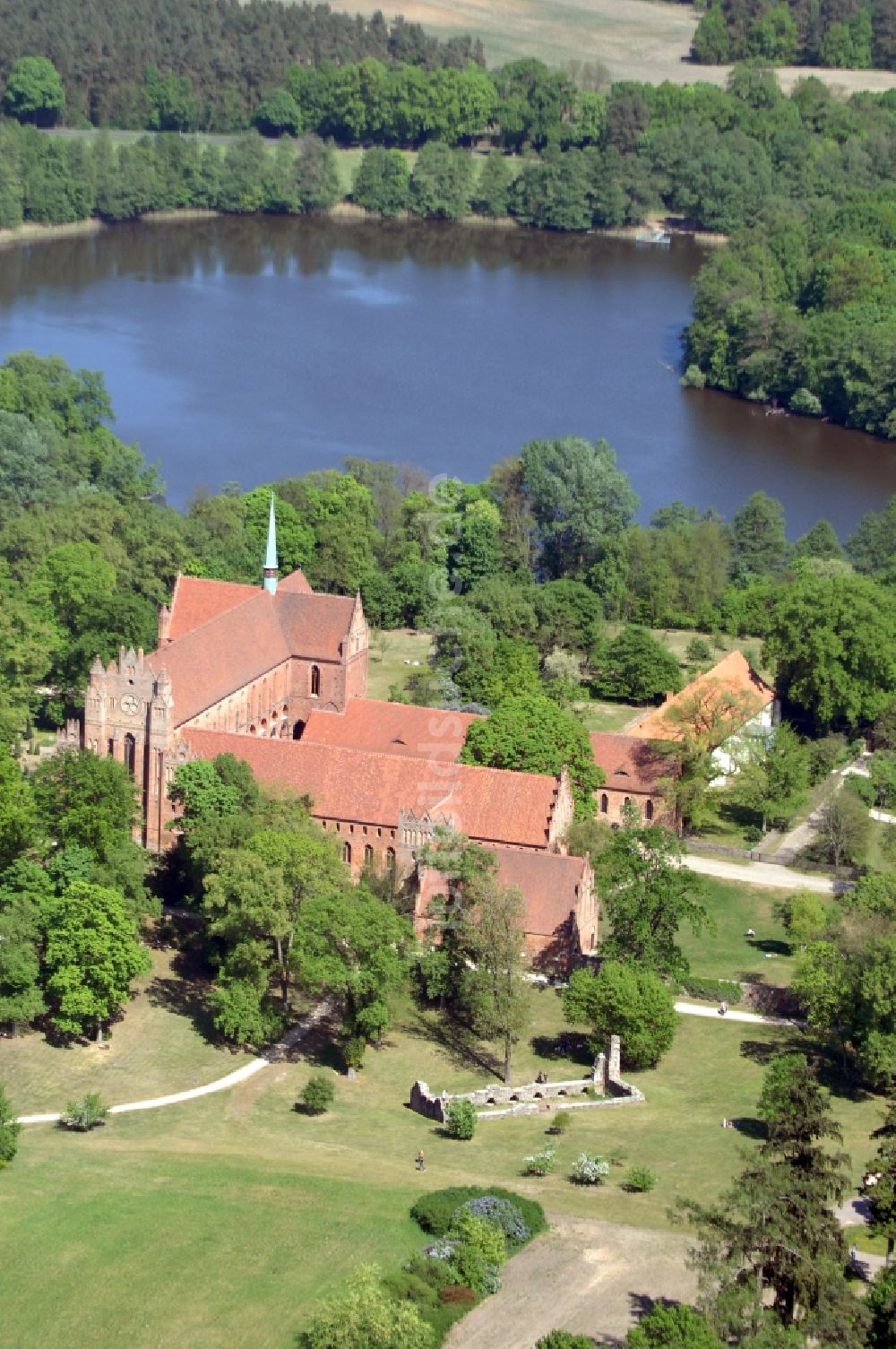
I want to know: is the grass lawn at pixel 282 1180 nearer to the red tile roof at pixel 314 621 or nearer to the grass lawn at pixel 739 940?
the grass lawn at pixel 739 940

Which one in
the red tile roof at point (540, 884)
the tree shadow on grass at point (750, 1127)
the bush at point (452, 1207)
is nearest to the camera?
the bush at point (452, 1207)

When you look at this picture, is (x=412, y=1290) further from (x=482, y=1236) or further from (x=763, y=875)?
(x=763, y=875)

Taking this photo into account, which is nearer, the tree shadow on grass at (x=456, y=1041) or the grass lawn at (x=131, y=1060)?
the grass lawn at (x=131, y=1060)

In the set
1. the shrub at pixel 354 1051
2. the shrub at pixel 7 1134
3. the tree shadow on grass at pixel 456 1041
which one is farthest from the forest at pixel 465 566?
the shrub at pixel 7 1134

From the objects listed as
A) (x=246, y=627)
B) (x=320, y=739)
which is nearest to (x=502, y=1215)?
(x=320, y=739)

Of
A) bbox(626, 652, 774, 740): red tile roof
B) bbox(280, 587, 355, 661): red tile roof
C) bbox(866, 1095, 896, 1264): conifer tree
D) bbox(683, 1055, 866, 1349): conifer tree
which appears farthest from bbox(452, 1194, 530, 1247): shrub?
bbox(280, 587, 355, 661): red tile roof

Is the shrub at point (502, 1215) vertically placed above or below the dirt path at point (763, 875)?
above

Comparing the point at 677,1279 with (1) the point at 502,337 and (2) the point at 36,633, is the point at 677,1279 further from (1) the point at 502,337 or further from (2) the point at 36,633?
(1) the point at 502,337
